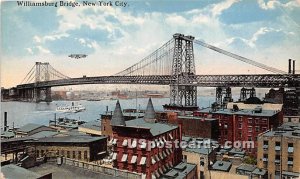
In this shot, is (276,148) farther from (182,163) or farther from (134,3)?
(134,3)

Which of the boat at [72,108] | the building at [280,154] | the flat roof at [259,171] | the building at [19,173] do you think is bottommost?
the flat roof at [259,171]

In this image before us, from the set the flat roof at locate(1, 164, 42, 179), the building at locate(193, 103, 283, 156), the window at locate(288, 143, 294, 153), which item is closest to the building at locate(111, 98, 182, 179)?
the window at locate(288, 143, 294, 153)

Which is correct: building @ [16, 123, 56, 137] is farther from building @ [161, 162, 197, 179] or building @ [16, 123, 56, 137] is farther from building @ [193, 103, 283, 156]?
building @ [193, 103, 283, 156]

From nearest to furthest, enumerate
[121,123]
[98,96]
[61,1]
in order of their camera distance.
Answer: [61,1], [121,123], [98,96]

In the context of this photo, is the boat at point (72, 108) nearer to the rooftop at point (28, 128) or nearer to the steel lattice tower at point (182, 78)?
the rooftop at point (28, 128)

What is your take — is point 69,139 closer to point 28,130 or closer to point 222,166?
point 28,130

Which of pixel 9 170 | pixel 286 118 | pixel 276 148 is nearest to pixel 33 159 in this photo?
pixel 9 170

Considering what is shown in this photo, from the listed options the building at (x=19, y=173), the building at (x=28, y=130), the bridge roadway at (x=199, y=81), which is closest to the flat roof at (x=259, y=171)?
the bridge roadway at (x=199, y=81)
